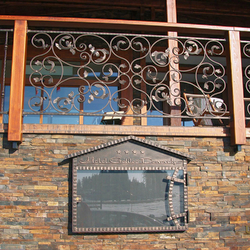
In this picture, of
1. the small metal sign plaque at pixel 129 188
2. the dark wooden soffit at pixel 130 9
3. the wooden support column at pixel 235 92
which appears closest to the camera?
the small metal sign plaque at pixel 129 188

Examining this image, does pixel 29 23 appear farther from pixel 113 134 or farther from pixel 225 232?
pixel 225 232

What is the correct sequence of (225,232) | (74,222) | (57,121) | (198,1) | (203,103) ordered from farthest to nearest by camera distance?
(198,1) → (57,121) → (203,103) → (225,232) → (74,222)

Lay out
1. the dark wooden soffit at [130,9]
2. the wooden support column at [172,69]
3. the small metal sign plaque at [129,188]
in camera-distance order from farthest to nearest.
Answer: the dark wooden soffit at [130,9] → the wooden support column at [172,69] → the small metal sign plaque at [129,188]

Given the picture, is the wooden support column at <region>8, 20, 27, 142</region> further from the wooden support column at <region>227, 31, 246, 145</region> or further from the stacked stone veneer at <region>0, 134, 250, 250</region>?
the wooden support column at <region>227, 31, 246, 145</region>

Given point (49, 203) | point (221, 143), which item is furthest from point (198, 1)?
point (49, 203)

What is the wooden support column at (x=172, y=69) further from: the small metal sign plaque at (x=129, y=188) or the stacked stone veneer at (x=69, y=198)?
the small metal sign plaque at (x=129, y=188)

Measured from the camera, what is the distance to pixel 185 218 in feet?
13.3

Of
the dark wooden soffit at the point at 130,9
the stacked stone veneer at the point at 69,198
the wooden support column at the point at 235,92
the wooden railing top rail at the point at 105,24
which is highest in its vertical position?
the dark wooden soffit at the point at 130,9

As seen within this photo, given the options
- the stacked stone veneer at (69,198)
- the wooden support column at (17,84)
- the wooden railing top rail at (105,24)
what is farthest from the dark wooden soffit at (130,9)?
the stacked stone veneer at (69,198)

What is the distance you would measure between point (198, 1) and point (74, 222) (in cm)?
622

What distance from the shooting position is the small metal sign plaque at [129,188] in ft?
12.9

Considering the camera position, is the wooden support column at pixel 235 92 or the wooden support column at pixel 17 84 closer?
the wooden support column at pixel 17 84

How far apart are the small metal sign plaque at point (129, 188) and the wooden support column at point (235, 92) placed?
0.88m

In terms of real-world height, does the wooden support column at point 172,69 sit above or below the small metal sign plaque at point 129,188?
above
